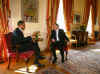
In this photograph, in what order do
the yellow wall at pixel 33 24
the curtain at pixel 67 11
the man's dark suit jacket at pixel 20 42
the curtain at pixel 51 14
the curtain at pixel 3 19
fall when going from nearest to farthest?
the man's dark suit jacket at pixel 20 42 < the curtain at pixel 3 19 < the yellow wall at pixel 33 24 < the curtain at pixel 51 14 < the curtain at pixel 67 11

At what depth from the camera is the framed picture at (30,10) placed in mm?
3670

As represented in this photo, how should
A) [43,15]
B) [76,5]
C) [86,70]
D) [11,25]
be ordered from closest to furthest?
[86,70]
[11,25]
[43,15]
[76,5]

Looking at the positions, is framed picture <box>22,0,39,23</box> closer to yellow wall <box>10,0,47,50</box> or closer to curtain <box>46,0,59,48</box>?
yellow wall <box>10,0,47,50</box>

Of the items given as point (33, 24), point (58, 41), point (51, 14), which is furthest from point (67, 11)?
point (58, 41)

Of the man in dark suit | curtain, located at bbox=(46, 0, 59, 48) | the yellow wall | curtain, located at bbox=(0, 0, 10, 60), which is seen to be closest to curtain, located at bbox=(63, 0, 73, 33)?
curtain, located at bbox=(46, 0, 59, 48)

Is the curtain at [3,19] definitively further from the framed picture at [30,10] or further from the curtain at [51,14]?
the curtain at [51,14]

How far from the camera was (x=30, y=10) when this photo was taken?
3838 mm

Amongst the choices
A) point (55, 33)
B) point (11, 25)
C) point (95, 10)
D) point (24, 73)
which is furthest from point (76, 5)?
point (24, 73)

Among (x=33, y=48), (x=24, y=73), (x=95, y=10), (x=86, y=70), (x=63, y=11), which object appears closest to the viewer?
(x=24, y=73)

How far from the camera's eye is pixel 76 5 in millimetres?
6059

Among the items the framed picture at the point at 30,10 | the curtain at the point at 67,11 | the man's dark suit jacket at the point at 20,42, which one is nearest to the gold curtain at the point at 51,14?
the framed picture at the point at 30,10

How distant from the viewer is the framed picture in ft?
12.0

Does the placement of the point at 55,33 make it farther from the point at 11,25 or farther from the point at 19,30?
the point at 11,25

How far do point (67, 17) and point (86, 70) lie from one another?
342 cm
